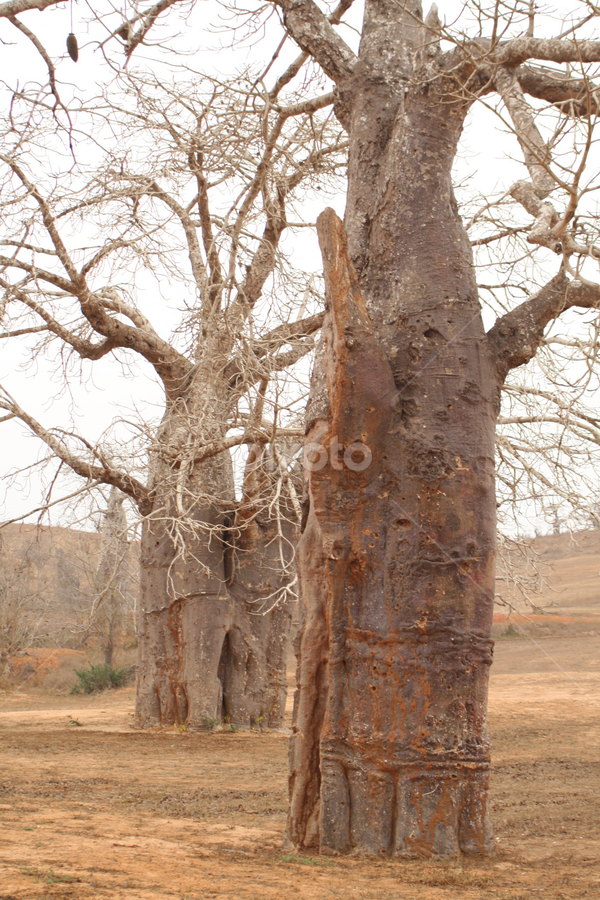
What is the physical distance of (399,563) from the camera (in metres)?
3.44

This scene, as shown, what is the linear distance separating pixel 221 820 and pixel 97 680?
11631 millimetres

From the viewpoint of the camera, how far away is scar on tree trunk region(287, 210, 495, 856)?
129 inches

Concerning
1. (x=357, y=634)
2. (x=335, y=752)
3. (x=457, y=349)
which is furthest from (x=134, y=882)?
(x=457, y=349)

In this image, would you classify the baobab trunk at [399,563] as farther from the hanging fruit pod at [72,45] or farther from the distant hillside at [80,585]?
the distant hillside at [80,585]

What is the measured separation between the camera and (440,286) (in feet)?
12.5

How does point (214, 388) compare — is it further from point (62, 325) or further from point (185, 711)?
point (185, 711)

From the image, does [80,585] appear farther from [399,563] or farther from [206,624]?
[399,563]

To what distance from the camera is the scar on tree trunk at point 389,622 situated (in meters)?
3.28

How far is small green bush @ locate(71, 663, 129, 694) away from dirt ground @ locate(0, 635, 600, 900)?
18.1 feet

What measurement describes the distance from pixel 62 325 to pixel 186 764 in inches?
177

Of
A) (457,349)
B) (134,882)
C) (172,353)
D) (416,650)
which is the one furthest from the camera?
(172,353)

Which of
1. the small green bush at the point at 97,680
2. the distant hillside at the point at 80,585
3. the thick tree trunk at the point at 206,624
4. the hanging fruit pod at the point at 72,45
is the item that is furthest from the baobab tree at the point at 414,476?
the distant hillside at the point at 80,585

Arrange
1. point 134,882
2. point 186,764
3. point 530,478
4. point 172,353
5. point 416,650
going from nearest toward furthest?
point 134,882, point 416,650, point 186,764, point 530,478, point 172,353

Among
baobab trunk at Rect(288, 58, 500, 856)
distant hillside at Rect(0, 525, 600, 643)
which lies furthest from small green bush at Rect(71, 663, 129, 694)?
baobab trunk at Rect(288, 58, 500, 856)
